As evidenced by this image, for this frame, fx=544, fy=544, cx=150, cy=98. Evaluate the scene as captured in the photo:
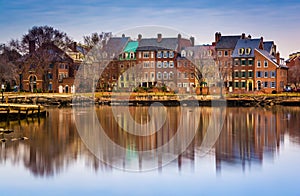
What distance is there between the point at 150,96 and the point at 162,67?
23553 mm

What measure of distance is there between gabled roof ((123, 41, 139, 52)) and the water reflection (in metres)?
59.8

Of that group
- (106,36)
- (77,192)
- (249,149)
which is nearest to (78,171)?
(77,192)

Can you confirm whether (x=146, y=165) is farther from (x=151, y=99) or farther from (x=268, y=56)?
(x=268, y=56)

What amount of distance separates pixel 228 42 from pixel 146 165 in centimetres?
7918

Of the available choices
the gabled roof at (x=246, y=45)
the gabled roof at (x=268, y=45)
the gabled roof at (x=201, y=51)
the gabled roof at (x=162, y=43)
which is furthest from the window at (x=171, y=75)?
the gabled roof at (x=268, y=45)

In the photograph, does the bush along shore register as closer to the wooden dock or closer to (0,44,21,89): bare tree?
(0,44,21,89): bare tree

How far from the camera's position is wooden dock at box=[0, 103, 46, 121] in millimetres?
49562

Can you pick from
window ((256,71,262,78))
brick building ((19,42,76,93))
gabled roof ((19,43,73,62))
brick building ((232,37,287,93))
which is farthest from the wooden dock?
window ((256,71,262,78))

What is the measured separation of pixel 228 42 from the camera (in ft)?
340

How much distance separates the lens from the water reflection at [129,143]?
27.9 metres

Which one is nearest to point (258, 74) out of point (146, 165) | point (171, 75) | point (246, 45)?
point (246, 45)

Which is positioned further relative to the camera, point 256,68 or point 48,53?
point 256,68

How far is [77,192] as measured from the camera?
72.6 ft

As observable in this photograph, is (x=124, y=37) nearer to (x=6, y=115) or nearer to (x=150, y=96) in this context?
(x=150, y=96)
